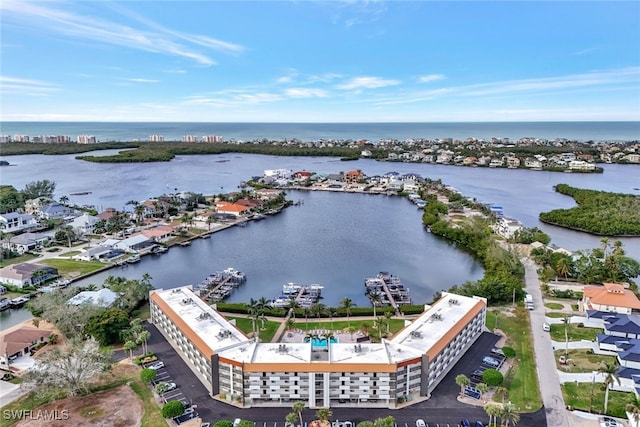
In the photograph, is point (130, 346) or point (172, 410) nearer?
point (172, 410)

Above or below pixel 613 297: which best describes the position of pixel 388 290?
below

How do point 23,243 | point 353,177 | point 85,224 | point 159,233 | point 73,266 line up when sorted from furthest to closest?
point 353,177, point 85,224, point 159,233, point 23,243, point 73,266

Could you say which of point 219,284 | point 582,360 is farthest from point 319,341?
point 219,284

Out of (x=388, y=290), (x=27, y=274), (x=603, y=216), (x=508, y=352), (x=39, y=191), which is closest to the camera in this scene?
(x=508, y=352)

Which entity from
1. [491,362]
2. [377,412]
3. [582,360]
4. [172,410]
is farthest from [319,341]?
[582,360]

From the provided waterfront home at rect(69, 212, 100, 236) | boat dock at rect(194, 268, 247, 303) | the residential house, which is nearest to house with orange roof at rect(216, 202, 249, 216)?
waterfront home at rect(69, 212, 100, 236)

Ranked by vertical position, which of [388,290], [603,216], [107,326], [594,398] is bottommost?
[594,398]

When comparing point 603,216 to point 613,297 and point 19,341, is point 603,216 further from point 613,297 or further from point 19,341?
point 19,341

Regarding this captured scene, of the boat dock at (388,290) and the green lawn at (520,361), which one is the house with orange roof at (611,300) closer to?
the green lawn at (520,361)
